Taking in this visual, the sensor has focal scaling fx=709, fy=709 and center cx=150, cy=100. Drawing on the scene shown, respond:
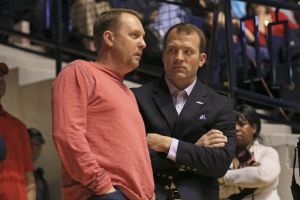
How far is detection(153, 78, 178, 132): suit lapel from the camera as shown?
11.2ft

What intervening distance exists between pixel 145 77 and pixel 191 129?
3.16 metres

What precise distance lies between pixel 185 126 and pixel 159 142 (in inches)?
7.1

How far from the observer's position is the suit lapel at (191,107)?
3.41 meters

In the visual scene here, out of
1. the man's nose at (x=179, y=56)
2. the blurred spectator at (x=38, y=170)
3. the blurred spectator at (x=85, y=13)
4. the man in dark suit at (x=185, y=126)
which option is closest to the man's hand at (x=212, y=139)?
the man in dark suit at (x=185, y=126)

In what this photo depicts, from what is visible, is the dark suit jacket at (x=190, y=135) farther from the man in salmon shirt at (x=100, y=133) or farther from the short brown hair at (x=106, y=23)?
the short brown hair at (x=106, y=23)

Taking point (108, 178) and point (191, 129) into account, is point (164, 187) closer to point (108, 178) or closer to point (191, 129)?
point (191, 129)

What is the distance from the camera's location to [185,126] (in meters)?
3.43

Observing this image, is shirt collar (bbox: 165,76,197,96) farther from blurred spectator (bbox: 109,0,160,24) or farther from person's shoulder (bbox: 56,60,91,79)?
blurred spectator (bbox: 109,0,160,24)

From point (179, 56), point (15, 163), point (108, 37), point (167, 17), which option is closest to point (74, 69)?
point (108, 37)

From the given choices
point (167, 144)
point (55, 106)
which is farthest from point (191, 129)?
point (55, 106)

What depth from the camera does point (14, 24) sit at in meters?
7.14

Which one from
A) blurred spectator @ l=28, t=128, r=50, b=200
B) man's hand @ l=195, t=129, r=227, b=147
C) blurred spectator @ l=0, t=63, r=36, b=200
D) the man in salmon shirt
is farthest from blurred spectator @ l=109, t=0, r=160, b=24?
the man in salmon shirt

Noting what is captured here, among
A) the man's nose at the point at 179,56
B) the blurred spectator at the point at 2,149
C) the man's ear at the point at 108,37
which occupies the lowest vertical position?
the blurred spectator at the point at 2,149

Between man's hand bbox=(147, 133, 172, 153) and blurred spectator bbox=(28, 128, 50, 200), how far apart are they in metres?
2.18
